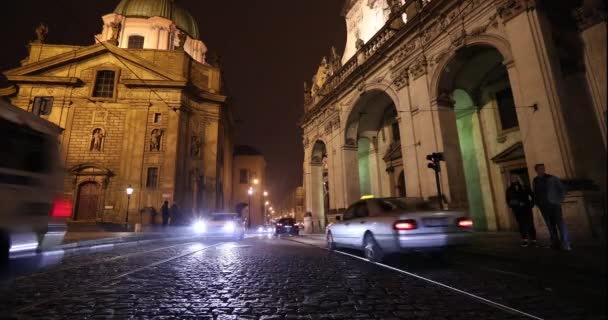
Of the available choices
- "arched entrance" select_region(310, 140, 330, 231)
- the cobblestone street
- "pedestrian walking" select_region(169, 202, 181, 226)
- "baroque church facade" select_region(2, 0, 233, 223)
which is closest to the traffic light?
the cobblestone street

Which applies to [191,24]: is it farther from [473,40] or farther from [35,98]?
[473,40]

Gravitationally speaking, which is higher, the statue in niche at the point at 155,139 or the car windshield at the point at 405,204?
the statue in niche at the point at 155,139

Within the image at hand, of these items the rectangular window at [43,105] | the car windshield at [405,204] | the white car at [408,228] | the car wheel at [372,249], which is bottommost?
the car wheel at [372,249]

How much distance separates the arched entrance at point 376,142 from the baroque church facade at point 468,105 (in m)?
0.09

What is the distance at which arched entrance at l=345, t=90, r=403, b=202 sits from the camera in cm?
2003

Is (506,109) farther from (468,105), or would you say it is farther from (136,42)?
(136,42)

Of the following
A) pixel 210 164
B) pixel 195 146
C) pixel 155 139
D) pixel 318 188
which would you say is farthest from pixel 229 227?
pixel 195 146

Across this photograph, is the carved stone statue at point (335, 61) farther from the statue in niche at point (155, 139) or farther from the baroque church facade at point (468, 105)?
the statue in niche at point (155, 139)

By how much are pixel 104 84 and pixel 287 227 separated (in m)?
24.0

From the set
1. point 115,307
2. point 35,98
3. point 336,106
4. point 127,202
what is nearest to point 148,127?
point 127,202

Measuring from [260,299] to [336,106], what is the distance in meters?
19.6

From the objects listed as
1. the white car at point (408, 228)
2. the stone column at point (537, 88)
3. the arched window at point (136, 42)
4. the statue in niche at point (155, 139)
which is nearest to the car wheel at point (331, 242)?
the white car at point (408, 228)

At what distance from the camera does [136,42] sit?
123 ft

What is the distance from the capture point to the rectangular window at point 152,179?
27.7 metres
